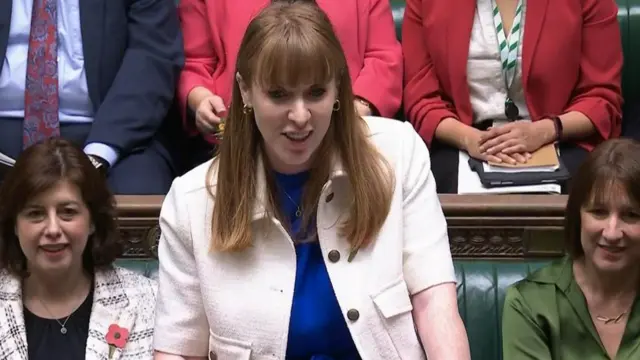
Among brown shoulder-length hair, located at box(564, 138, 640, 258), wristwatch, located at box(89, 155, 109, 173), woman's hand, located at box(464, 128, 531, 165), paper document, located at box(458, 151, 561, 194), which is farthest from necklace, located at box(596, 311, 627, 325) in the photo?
wristwatch, located at box(89, 155, 109, 173)

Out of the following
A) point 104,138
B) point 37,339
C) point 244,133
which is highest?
point 244,133

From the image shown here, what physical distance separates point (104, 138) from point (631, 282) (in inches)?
46.9

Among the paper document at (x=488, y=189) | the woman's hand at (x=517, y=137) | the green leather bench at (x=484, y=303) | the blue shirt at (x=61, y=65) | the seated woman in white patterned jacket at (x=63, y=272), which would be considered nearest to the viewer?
the seated woman in white patterned jacket at (x=63, y=272)

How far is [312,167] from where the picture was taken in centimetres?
173

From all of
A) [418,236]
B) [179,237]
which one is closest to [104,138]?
[179,237]

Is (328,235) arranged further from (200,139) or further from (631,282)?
(200,139)

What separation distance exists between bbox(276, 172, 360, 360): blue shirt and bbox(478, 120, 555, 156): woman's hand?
35.8 inches

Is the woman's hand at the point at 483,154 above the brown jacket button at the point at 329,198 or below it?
below

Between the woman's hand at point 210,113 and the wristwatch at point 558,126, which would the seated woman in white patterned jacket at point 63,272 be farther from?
the wristwatch at point 558,126

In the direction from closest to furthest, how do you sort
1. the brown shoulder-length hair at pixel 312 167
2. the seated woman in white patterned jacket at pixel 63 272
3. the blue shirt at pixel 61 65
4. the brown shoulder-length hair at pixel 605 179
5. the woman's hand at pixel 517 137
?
the brown shoulder-length hair at pixel 312 167 → the brown shoulder-length hair at pixel 605 179 → the seated woman in white patterned jacket at pixel 63 272 → the woman's hand at pixel 517 137 → the blue shirt at pixel 61 65

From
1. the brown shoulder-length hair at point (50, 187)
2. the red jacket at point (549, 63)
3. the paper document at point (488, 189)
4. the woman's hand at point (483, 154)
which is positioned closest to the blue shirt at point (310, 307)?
the brown shoulder-length hair at point (50, 187)

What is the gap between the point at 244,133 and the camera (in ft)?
5.54

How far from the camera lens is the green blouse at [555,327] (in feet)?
6.35

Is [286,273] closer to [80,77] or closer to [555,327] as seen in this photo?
[555,327]
